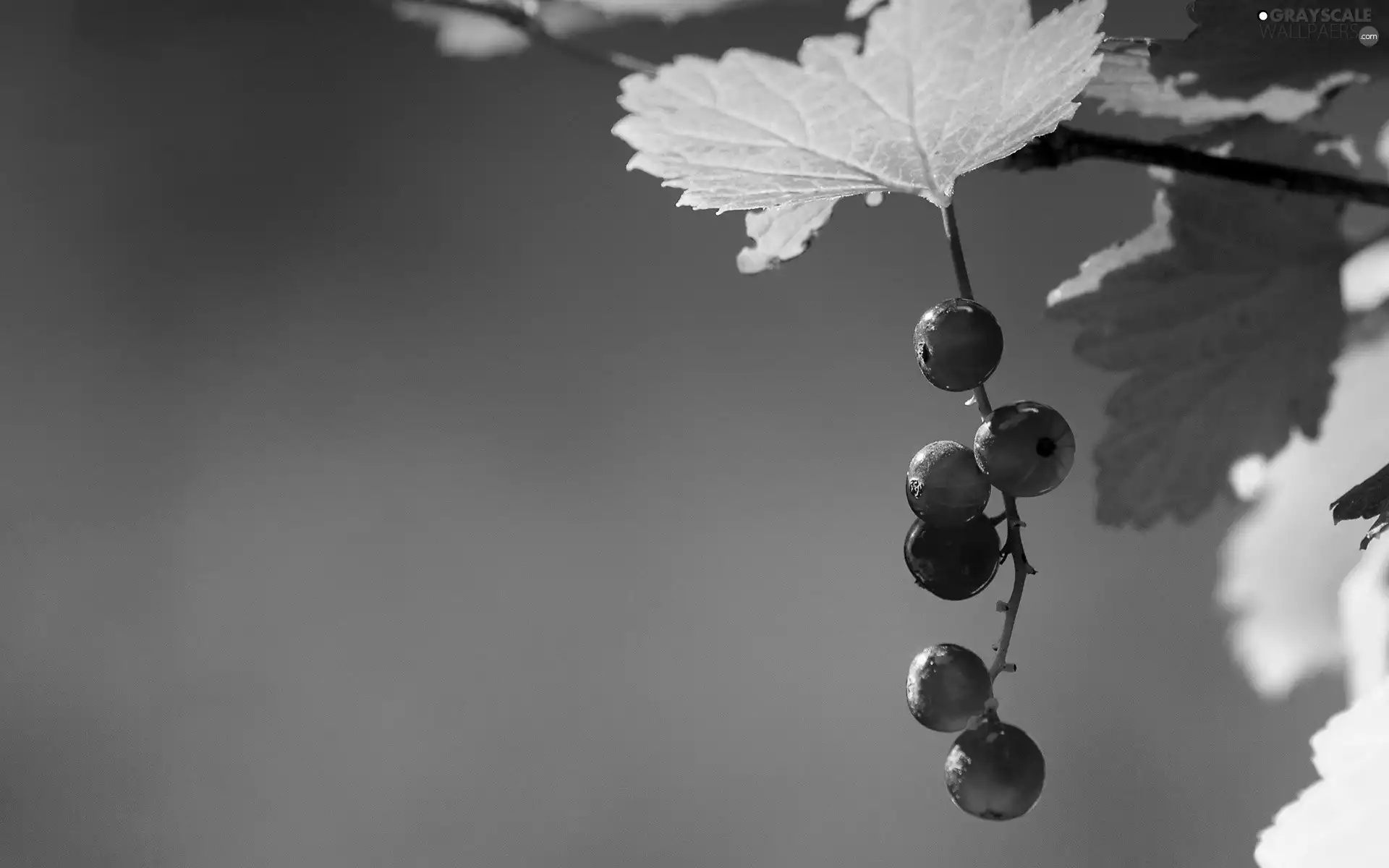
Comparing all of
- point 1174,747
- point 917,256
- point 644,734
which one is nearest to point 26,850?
point 644,734

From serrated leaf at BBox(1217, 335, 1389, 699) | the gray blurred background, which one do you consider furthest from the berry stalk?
the gray blurred background

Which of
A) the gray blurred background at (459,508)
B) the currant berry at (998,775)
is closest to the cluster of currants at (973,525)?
the currant berry at (998,775)

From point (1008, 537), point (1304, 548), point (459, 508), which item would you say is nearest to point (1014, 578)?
point (1008, 537)

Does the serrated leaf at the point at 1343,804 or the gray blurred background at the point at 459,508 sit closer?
the serrated leaf at the point at 1343,804

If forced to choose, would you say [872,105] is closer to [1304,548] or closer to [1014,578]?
[1014,578]

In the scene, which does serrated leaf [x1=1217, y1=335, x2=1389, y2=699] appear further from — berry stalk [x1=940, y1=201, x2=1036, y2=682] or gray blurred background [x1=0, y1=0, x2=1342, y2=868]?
gray blurred background [x1=0, y1=0, x2=1342, y2=868]

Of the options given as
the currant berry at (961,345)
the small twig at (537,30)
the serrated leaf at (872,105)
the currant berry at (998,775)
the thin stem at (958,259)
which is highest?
the small twig at (537,30)

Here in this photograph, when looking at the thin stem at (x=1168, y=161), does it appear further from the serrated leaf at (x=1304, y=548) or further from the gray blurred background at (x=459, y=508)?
the gray blurred background at (x=459, y=508)
